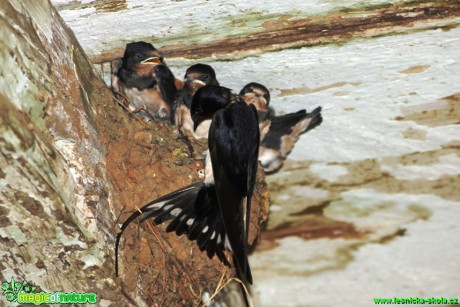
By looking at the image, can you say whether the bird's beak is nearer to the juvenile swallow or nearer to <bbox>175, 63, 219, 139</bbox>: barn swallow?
<bbox>175, 63, 219, 139</bbox>: barn swallow

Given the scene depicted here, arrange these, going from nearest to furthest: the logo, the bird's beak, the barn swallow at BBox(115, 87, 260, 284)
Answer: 1. the logo
2. the barn swallow at BBox(115, 87, 260, 284)
3. the bird's beak

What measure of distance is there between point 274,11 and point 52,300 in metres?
1.22

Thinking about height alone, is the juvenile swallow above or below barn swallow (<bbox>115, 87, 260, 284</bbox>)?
above

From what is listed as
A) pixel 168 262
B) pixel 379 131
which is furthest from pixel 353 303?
pixel 168 262

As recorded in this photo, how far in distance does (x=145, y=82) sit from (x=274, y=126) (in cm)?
61

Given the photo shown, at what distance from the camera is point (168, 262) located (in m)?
2.36

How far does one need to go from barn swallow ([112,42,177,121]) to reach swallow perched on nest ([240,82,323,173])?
1.14 ft

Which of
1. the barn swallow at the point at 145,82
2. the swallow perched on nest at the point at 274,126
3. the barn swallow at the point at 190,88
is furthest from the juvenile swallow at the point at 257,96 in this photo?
the barn swallow at the point at 145,82

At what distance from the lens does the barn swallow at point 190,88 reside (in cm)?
261

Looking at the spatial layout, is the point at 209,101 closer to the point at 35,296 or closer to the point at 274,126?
the point at 274,126

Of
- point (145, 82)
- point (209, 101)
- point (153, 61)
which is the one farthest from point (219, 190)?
point (145, 82)

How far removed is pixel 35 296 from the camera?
2105 mm

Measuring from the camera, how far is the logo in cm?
208

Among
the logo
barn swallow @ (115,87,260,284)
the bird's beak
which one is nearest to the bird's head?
barn swallow @ (115,87,260,284)
